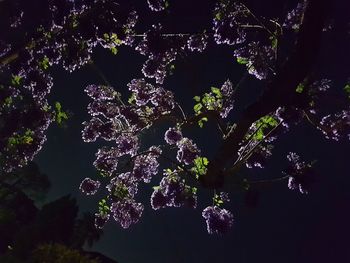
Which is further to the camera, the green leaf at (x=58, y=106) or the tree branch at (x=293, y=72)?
the green leaf at (x=58, y=106)

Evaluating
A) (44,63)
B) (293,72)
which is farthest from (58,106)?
(293,72)

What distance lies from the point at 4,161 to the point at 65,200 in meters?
10.3

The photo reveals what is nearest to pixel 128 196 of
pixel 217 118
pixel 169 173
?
pixel 169 173

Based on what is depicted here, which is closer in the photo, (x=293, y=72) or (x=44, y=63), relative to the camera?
(x=293, y=72)

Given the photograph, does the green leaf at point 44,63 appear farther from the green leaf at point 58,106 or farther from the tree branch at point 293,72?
the tree branch at point 293,72

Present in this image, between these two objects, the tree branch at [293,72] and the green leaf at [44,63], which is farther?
the green leaf at [44,63]

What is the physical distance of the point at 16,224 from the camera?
2534 cm

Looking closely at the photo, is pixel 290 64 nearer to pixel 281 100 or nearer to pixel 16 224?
pixel 281 100

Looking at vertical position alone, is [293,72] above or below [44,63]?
below

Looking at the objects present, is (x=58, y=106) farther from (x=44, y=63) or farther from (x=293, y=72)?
(x=293, y=72)

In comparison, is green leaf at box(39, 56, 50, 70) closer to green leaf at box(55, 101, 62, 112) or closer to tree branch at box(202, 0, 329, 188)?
green leaf at box(55, 101, 62, 112)

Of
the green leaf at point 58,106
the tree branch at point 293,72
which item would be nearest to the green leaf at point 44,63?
the green leaf at point 58,106

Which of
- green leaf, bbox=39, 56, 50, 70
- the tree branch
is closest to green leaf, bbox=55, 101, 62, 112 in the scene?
green leaf, bbox=39, 56, 50, 70

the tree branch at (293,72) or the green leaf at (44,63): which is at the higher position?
the green leaf at (44,63)
